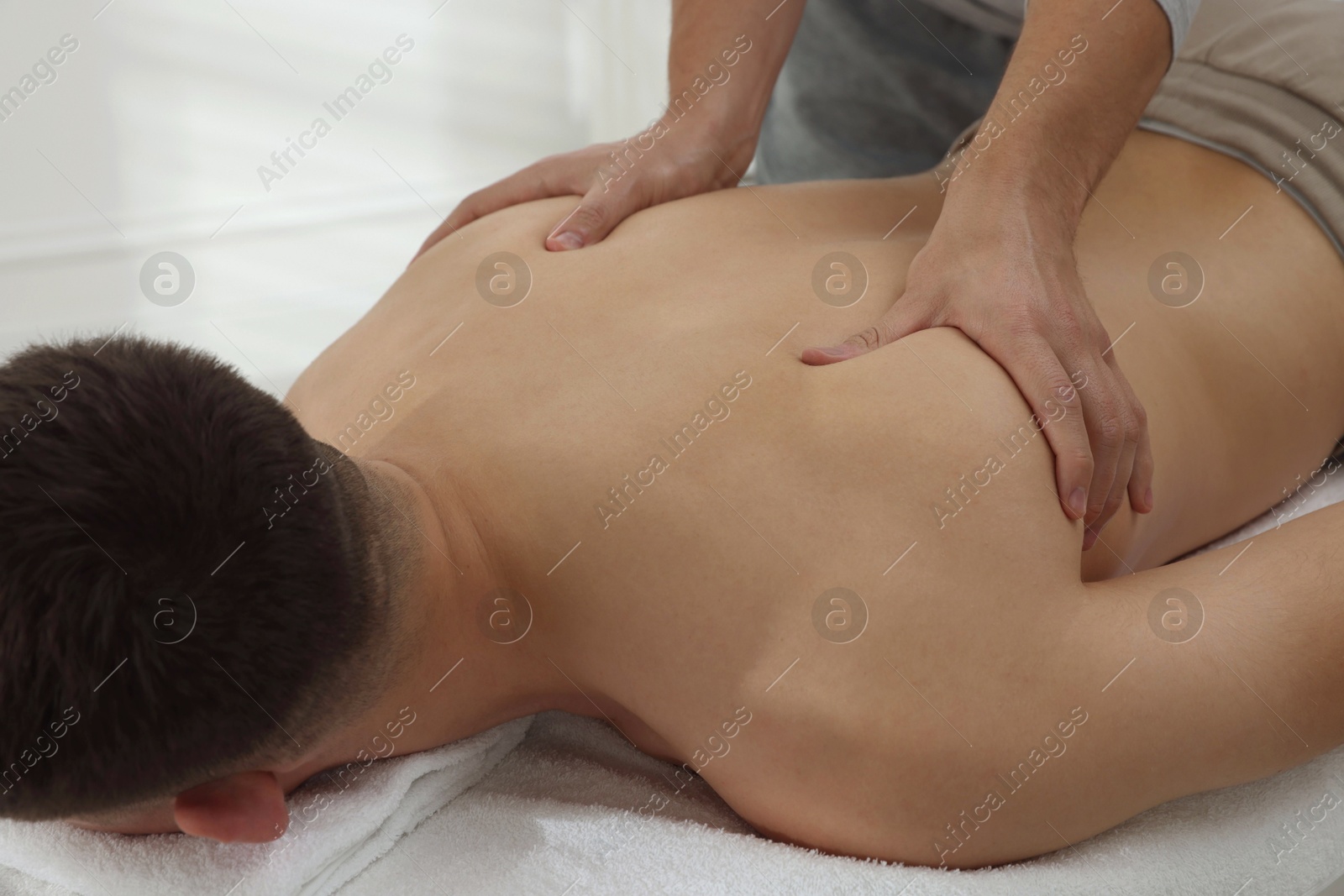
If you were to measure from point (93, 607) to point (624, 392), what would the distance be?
0.41m

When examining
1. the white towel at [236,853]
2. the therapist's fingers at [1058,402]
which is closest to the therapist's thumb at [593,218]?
the therapist's fingers at [1058,402]

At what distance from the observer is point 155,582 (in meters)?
0.63

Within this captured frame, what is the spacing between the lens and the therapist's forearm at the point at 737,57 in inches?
53.9

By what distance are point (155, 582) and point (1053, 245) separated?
0.76 m

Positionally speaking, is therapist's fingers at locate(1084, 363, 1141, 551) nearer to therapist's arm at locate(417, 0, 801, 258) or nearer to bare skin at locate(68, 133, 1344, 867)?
bare skin at locate(68, 133, 1344, 867)

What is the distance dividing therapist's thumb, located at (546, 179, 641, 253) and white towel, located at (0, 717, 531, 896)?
1.76 ft

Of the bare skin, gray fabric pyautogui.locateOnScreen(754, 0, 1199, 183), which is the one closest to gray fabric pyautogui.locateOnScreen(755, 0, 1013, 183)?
gray fabric pyautogui.locateOnScreen(754, 0, 1199, 183)

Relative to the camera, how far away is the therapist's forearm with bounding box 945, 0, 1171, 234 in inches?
39.1

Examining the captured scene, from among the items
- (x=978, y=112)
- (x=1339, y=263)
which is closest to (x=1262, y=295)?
(x=1339, y=263)

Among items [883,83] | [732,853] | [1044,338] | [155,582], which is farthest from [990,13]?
[155,582]

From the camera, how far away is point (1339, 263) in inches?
46.0

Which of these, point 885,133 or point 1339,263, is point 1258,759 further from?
point 885,133

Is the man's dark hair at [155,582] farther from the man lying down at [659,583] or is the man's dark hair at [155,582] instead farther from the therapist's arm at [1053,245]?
the therapist's arm at [1053,245]

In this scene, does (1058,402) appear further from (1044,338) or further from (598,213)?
(598,213)
